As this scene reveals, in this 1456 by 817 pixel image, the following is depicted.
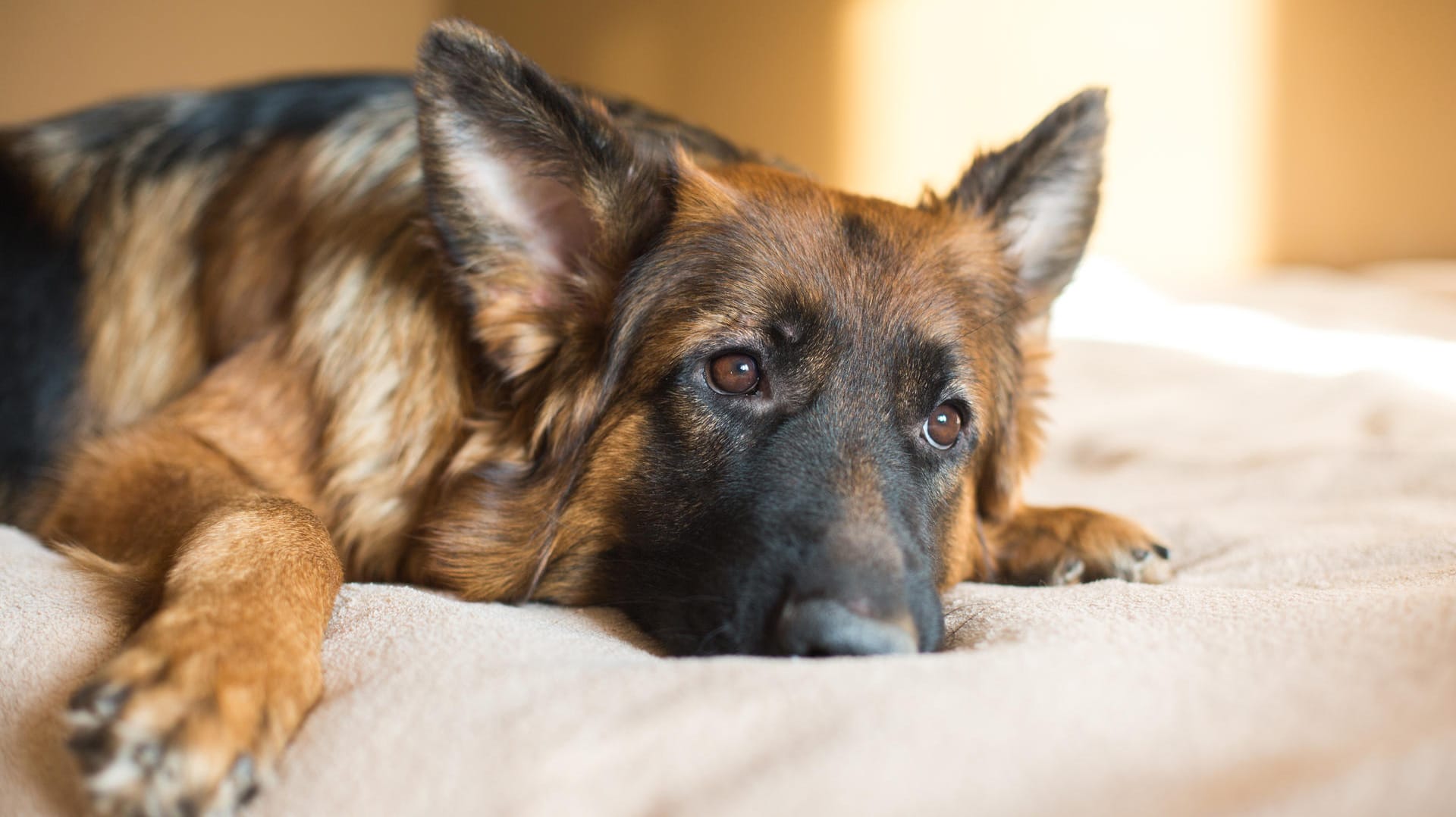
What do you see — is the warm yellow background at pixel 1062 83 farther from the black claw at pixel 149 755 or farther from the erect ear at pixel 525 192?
the black claw at pixel 149 755

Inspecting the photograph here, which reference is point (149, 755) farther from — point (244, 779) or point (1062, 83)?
point (1062, 83)

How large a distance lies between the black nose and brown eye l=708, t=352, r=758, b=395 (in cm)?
45

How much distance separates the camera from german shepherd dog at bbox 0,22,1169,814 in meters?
1.54

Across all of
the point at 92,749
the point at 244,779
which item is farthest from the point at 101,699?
the point at 244,779

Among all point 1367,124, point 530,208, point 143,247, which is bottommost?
point 143,247

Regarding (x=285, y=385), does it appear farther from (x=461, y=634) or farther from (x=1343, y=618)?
(x=1343, y=618)

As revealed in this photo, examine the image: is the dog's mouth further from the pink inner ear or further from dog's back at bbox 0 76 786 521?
dog's back at bbox 0 76 786 521

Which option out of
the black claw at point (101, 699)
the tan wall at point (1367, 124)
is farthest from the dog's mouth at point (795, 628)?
the tan wall at point (1367, 124)

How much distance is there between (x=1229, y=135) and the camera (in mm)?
5793

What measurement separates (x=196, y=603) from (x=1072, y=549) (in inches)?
62.2

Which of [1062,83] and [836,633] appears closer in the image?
[836,633]

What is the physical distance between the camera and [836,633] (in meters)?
1.36

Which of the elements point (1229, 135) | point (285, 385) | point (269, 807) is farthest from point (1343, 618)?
point (1229, 135)

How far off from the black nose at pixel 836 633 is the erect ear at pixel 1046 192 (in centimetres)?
109
